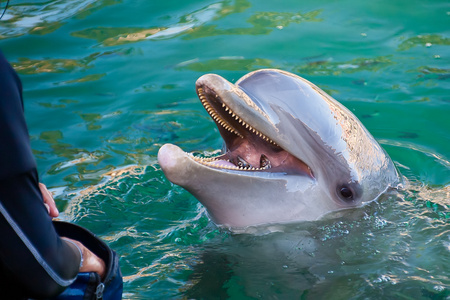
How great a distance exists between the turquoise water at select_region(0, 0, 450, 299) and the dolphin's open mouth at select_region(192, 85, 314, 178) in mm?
491

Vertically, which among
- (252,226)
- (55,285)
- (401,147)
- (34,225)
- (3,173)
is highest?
(3,173)

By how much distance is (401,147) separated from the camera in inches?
268

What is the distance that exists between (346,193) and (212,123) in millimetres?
3167

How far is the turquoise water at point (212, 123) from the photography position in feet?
14.8

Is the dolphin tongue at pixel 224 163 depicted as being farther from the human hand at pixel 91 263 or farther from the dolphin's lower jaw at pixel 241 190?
the human hand at pixel 91 263

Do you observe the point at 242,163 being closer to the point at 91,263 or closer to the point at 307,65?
the point at 91,263

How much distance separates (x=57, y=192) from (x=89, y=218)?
2.61 feet

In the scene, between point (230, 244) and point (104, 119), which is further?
point (104, 119)

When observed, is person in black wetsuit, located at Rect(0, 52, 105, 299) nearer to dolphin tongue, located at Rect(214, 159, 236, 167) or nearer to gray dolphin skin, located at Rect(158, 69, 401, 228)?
gray dolphin skin, located at Rect(158, 69, 401, 228)

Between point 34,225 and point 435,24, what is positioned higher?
point 34,225

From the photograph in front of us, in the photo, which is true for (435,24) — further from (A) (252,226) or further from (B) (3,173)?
(B) (3,173)

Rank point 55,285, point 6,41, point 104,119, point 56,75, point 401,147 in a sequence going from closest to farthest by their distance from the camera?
point 55,285 → point 401,147 → point 104,119 → point 56,75 → point 6,41

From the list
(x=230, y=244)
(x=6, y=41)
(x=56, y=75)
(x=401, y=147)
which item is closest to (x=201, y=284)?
(x=230, y=244)

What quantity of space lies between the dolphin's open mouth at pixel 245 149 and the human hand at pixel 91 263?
1.34 meters
